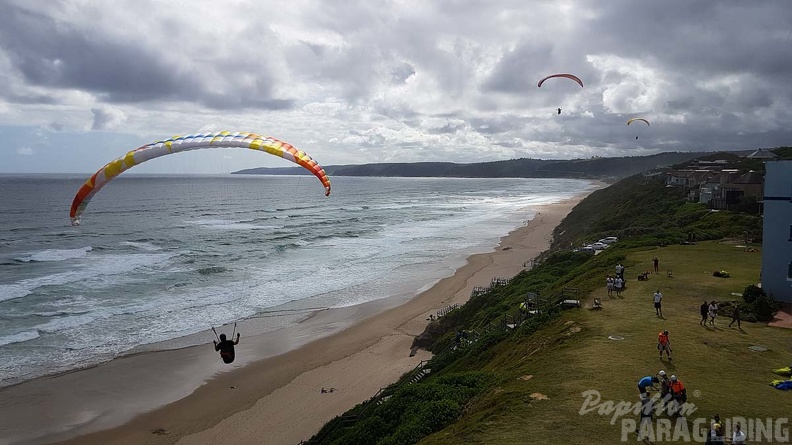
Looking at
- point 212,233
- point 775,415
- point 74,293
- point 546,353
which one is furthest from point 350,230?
point 775,415

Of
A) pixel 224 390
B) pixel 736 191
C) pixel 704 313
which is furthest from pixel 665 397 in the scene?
pixel 736 191

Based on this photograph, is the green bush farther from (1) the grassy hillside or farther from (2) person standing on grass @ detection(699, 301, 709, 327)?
(2) person standing on grass @ detection(699, 301, 709, 327)

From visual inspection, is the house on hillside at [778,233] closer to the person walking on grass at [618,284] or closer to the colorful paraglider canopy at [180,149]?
the person walking on grass at [618,284]

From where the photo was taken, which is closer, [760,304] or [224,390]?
[760,304]

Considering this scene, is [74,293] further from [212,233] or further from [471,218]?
[471,218]

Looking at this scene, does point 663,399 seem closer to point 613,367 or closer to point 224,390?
point 613,367

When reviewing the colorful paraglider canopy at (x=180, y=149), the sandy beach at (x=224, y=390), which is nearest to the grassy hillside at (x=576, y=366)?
the sandy beach at (x=224, y=390)
